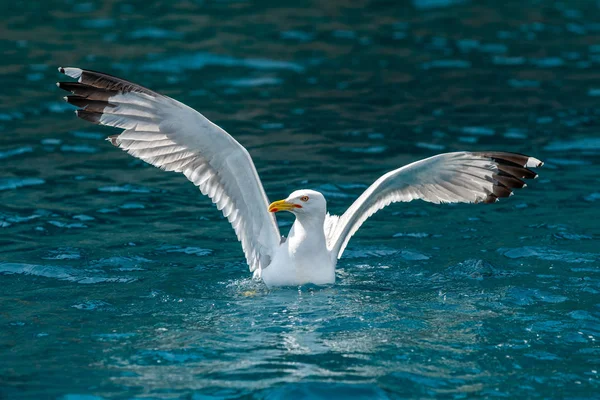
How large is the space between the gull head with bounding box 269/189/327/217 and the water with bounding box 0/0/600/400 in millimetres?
712

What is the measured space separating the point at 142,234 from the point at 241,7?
35.7 ft

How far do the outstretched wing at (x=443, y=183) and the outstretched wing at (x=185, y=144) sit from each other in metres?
0.69

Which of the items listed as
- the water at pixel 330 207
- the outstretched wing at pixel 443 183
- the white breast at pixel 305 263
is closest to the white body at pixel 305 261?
the white breast at pixel 305 263

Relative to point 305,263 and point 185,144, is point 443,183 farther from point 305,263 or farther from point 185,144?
point 185,144

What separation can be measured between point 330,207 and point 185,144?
284 cm

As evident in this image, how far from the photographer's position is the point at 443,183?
9008 millimetres

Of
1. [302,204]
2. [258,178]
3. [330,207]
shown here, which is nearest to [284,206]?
[302,204]

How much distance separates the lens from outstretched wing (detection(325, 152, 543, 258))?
8.57 meters

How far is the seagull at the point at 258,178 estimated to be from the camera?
8.23 meters

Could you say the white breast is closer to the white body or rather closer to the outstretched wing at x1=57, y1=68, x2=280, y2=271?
the white body

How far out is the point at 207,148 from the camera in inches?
335

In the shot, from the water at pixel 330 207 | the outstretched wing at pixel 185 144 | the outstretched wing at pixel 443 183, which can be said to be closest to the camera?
the water at pixel 330 207

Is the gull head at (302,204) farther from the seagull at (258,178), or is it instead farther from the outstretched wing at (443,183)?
the outstretched wing at (443,183)

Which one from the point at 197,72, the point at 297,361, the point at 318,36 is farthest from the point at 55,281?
the point at 318,36
